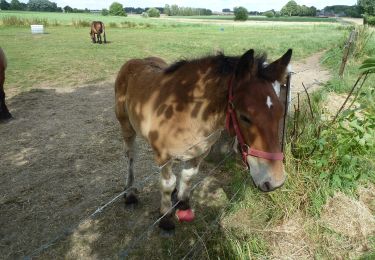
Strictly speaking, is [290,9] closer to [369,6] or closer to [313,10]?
[313,10]

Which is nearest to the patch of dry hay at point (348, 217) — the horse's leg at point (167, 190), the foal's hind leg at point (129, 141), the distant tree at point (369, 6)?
the horse's leg at point (167, 190)

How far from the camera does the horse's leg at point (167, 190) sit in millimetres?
3189

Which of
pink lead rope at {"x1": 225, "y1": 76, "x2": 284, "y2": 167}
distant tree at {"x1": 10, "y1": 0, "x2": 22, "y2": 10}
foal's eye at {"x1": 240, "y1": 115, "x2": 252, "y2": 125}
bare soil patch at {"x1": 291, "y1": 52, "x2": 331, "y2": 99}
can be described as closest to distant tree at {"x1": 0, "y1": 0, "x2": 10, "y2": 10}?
distant tree at {"x1": 10, "y1": 0, "x2": 22, "y2": 10}

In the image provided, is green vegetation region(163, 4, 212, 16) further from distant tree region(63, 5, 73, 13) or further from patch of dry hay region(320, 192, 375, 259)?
patch of dry hay region(320, 192, 375, 259)

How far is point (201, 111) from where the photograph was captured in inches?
107

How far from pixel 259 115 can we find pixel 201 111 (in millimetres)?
677

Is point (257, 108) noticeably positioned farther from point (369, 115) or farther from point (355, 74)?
point (355, 74)

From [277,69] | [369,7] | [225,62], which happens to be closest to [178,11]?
[369,7]

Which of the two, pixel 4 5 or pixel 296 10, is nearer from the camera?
pixel 4 5

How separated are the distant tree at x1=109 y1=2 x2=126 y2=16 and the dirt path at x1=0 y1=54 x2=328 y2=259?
85118 mm

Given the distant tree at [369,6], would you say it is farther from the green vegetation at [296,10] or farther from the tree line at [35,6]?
the tree line at [35,6]

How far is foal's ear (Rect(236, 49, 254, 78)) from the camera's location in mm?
2199

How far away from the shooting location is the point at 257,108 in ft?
7.18

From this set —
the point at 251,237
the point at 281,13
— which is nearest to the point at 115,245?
the point at 251,237
